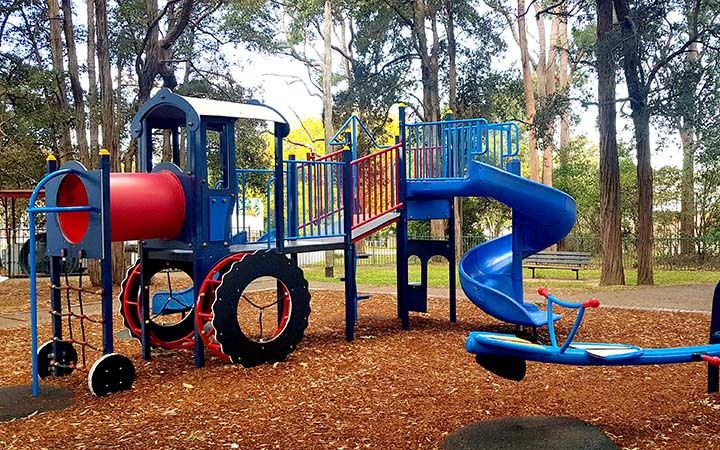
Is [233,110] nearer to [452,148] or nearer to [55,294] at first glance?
[55,294]

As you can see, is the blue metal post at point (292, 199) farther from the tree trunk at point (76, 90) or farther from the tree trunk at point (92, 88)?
the tree trunk at point (92, 88)

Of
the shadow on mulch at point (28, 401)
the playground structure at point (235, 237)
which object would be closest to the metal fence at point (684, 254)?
the playground structure at point (235, 237)

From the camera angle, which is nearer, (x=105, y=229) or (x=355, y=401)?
(x=355, y=401)

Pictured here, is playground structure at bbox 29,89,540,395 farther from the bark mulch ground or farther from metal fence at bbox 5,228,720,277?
metal fence at bbox 5,228,720,277

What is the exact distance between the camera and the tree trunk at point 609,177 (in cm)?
1554

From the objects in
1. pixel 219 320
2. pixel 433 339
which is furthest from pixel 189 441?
pixel 433 339

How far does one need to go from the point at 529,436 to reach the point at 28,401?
4.28m

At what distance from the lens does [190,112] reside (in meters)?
6.90

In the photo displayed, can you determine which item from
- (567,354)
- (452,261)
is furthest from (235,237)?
(567,354)

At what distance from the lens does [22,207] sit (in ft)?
94.3

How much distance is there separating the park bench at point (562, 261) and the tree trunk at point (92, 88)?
12.5 metres

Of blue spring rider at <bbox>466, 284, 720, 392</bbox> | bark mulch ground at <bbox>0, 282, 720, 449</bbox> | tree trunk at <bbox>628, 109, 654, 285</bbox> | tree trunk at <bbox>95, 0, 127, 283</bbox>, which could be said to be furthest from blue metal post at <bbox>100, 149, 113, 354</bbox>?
tree trunk at <bbox>628, 109, 654, 285</bbox>

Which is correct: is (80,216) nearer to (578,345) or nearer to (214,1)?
(578,345)

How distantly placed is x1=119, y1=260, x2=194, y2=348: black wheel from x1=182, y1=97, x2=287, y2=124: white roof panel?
1.73m
